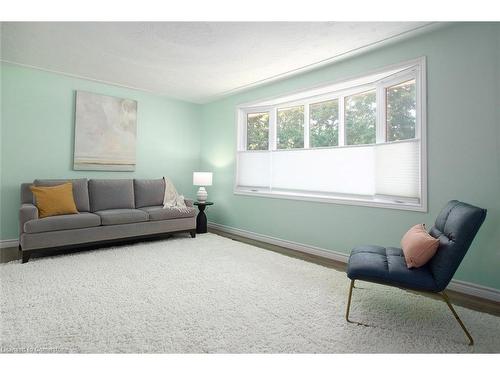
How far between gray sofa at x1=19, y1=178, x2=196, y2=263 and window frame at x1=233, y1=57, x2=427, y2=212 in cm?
139

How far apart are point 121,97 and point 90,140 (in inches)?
36.8

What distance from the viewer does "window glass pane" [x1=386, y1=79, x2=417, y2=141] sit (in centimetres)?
321

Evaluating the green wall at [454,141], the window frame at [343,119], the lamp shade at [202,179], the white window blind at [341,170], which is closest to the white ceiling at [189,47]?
the green wall at [454,141]

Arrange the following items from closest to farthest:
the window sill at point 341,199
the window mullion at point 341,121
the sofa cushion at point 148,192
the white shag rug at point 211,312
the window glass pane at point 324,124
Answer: the white shag rug at point 211,312 < the window sill at point 341,199 < the window mullion at point 341,121 < the window glass pane at point 324,124 < the sofa cushion at point 148,192

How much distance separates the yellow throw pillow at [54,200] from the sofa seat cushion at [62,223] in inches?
5.1

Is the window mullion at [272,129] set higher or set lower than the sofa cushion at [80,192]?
higher


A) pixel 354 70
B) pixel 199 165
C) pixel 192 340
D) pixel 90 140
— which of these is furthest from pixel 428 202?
pixel 90 140

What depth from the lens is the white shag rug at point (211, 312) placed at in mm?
1844

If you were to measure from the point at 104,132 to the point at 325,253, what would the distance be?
3.99 metres

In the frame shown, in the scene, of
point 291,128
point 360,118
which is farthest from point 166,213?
point 360,118

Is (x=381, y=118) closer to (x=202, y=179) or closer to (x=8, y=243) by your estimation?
(x=202, y=179)

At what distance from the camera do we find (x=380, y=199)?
137 inches

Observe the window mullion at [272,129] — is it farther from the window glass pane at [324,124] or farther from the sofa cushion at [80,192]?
the sofa cushion at [80,192]

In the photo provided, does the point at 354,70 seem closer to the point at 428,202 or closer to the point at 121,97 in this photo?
the point at 428,202
